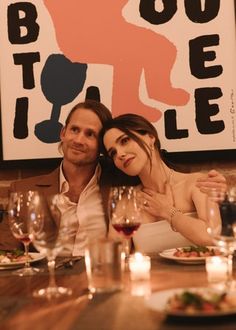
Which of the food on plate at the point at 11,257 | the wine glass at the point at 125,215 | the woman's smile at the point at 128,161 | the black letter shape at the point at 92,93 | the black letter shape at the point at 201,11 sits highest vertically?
the black letter shape at the point at 201,11

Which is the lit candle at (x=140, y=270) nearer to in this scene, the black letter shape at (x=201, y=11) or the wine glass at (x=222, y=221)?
the wine glass at (x=222, y=221)

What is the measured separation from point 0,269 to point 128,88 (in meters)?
1.33

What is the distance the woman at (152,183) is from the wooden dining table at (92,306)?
2.17 feet

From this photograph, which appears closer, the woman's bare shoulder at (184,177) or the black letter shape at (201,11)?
the woman's bare shoulder at (184,177)

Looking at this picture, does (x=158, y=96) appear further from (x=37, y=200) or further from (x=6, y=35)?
(x=37, y=200)

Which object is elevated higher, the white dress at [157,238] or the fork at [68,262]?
the fork at [68,262]

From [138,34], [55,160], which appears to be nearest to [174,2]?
[138,34]

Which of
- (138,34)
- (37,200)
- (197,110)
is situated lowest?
(37,200)

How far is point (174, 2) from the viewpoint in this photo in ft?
8.12

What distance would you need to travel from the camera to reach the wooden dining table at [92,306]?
0.84 m

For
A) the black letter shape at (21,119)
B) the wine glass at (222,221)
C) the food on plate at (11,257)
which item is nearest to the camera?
the wine glass at (222,221)

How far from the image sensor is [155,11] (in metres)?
2.49

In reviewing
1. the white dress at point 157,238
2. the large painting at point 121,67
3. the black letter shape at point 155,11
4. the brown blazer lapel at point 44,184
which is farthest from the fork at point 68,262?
the black letter shape at point 155,11

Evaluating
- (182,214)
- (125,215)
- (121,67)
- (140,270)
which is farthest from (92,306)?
(121,67)
